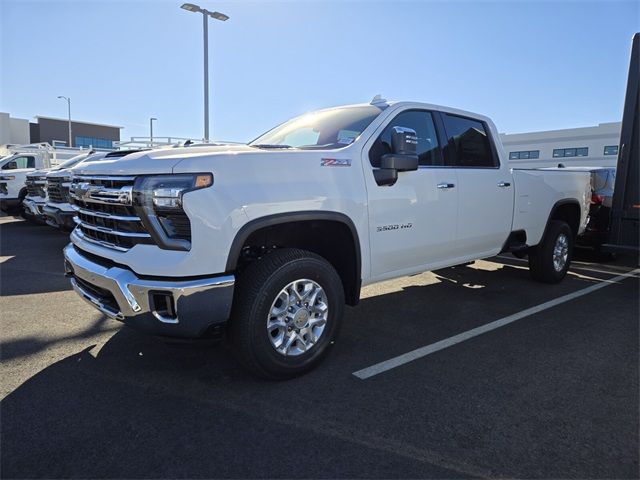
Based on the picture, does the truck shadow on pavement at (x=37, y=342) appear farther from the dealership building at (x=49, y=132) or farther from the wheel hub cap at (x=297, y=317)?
the dealership building at (x=49, y=132)

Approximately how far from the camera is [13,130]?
58.9 m

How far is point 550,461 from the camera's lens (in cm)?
251

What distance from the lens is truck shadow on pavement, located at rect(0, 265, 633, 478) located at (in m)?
2.44

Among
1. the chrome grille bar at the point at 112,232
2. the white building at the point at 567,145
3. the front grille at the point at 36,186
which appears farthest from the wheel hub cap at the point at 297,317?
the white building at the point at 567,145

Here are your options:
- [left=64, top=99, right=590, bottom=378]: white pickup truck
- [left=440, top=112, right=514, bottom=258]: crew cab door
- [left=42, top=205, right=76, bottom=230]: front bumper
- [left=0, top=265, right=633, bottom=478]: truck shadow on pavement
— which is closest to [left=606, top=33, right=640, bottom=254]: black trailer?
[left=440, top=112, right=514, bottom=258]: crew cab door

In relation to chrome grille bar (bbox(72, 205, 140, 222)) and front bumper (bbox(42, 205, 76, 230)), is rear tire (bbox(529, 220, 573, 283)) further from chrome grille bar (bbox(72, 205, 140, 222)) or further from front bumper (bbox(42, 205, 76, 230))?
front bumper (bbox(42, 205, 76, 230))

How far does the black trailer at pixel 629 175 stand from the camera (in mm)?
5924

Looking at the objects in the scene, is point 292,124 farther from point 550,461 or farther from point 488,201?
point 550,461

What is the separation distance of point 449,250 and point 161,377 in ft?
9.49

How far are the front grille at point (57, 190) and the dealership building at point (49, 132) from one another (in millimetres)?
52527

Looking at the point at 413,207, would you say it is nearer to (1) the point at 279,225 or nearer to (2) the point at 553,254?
(1) the point at 279,225

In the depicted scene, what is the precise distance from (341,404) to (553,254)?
4.57m

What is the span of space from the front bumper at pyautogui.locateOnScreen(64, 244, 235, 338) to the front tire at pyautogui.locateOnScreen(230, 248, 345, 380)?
187mm

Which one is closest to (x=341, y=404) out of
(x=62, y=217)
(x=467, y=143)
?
(x=467, y=143)
